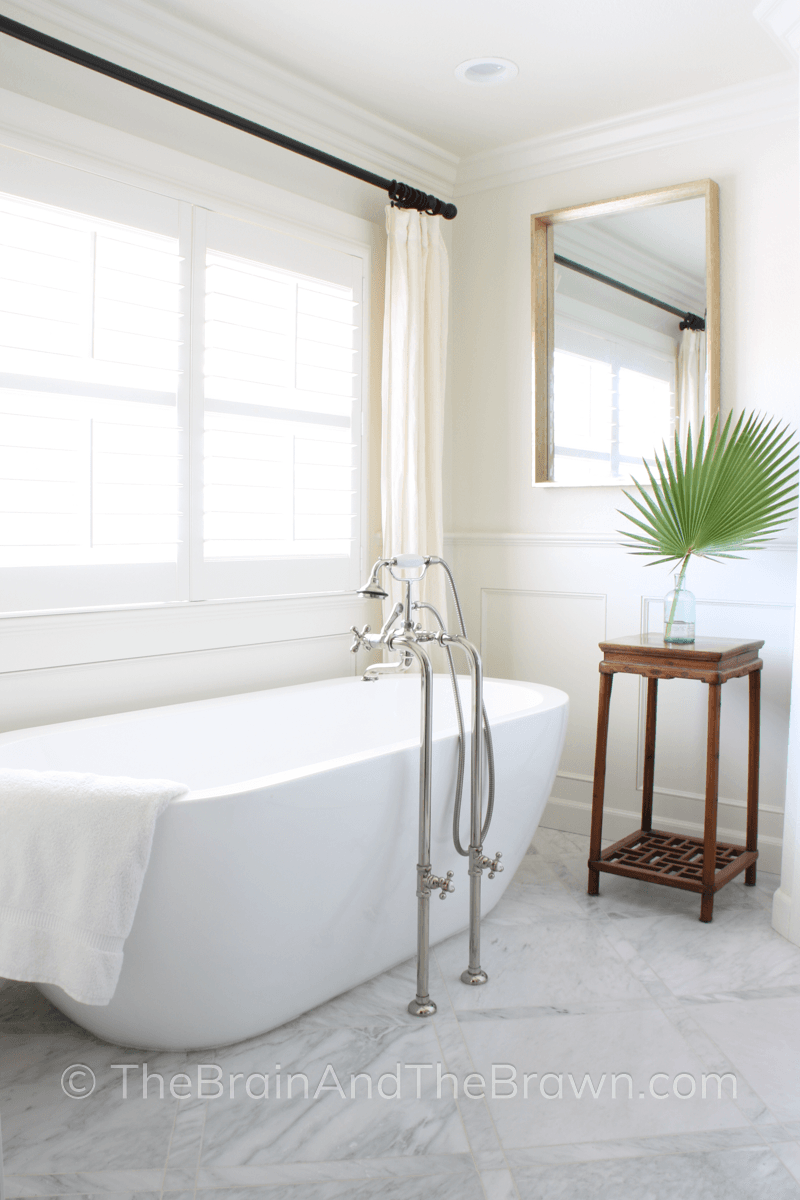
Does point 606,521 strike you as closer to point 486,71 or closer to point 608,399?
Answer: point 608,399

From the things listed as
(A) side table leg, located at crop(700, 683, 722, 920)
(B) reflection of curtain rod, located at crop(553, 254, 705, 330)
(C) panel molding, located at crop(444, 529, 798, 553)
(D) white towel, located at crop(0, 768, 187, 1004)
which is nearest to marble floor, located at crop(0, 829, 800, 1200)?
(A) side table leg, located at crop(700, 683, 722, 920)

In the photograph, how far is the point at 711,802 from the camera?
2.52 meters

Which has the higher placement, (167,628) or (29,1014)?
(167,628)

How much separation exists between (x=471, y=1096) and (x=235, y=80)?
2.77m

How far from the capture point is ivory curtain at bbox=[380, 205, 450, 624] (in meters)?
3.18

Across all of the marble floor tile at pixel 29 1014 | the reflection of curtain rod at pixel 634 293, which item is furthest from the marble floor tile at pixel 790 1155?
the reflection of curtain rod at pixel 634 293

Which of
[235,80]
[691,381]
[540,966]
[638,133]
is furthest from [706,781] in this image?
[235,80]

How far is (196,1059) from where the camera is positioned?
185cm

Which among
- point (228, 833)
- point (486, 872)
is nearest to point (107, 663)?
point (228, 833)

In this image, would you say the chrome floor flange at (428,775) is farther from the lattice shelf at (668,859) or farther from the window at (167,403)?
the window at (167,403)

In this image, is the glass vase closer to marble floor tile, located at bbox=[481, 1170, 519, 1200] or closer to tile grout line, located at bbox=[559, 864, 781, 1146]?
tile grout line, located at bbox=[559, 864, 781, 1146]

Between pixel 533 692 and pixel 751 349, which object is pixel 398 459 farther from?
pixel 751 349

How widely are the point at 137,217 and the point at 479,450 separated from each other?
1.58m

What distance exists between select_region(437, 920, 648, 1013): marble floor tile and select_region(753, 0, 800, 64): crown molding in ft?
7.84
